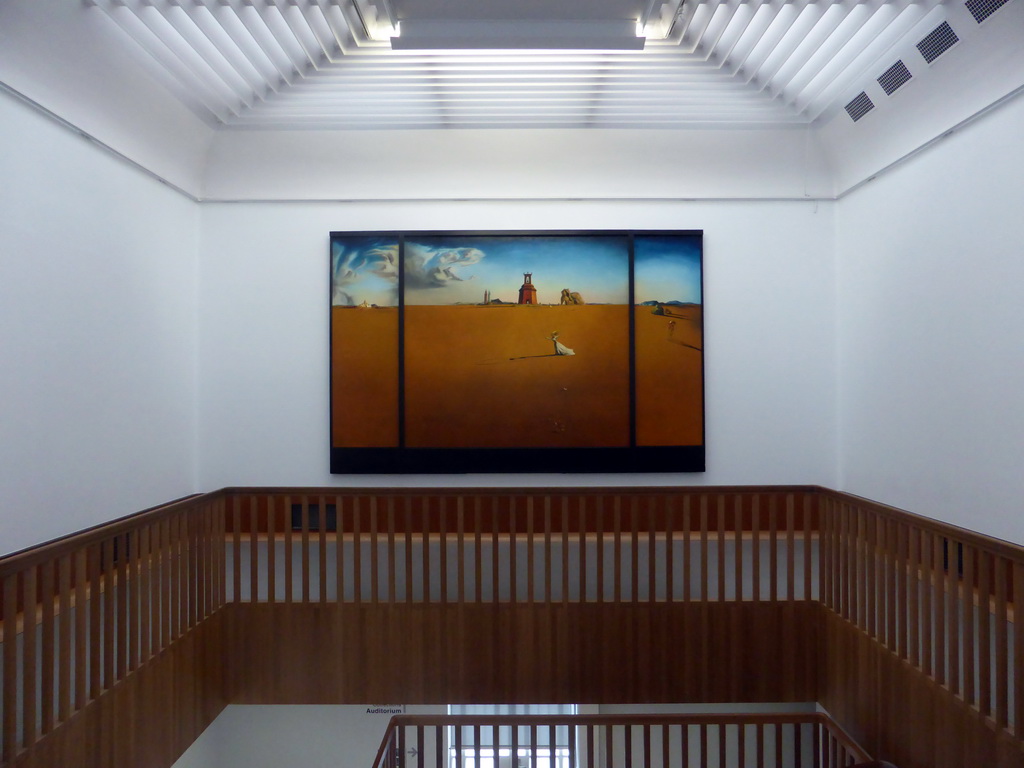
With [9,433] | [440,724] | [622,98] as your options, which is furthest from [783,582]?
[9,433]

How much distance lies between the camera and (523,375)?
6.03m

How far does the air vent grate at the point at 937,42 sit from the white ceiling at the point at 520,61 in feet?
0.15

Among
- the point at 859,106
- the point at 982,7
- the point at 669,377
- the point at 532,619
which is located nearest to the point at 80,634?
the point at 532,619

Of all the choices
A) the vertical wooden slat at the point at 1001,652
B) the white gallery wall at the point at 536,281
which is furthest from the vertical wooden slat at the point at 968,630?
the white gallery wall at the point at 536,281

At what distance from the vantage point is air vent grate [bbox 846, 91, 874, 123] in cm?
503

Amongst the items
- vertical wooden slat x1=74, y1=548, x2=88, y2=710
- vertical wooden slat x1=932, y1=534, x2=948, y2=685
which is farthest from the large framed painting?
vertical wooden slat x1=74, y1=548, x2=88, y2=710

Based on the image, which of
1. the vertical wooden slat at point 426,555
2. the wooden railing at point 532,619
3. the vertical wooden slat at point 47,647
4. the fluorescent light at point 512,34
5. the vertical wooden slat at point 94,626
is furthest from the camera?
the vertical wooden slat at point 426,555

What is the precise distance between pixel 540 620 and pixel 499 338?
98.1 inches

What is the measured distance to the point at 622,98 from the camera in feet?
17.5

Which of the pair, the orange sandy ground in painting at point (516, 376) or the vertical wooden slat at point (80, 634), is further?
the orange sandy ground in painting at point (516, 376)

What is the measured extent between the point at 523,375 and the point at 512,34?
2.78m

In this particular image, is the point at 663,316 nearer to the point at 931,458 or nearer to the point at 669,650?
the point at 931,458

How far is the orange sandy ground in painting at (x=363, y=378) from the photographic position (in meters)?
5.98

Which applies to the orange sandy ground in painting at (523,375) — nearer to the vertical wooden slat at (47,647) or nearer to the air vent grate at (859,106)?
the air vent grate at (859,106)
